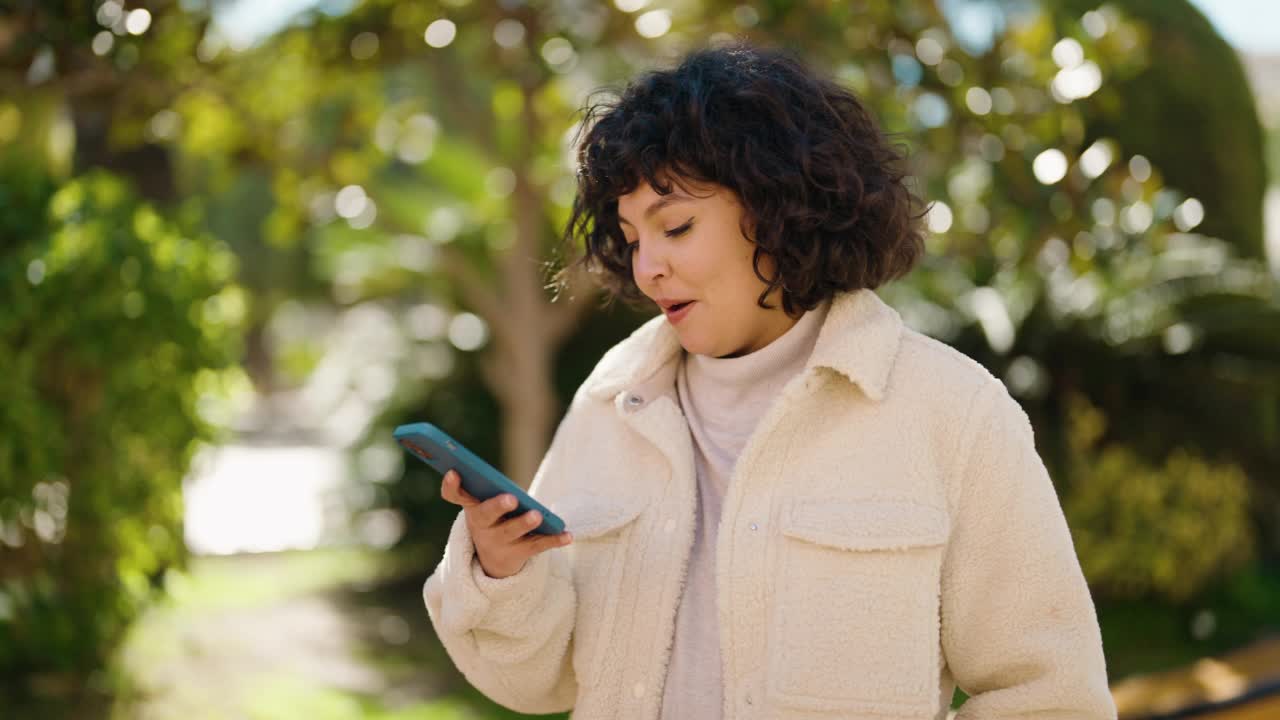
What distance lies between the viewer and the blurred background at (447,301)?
4910 millimetres

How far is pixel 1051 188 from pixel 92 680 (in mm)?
4190

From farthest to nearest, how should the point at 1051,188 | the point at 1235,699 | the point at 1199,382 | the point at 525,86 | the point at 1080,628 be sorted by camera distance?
1. the point at 1199,382
2. the point at 525,86
3. the point at 1235,699
4. the point at 1051,188
5. the point at 1080,628

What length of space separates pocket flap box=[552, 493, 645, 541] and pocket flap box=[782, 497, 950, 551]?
0.89ft

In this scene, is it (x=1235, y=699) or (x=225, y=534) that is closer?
(x=1235, y=699)

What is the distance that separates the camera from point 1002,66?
4855mm

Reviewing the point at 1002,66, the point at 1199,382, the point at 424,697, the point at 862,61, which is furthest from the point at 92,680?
the point at 1199,382

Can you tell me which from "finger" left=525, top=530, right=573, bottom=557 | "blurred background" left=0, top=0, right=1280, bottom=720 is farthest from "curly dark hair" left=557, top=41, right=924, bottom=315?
"blurred background" left=0, top=0, right=1280, bottom=720

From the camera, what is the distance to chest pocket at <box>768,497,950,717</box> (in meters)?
1.90

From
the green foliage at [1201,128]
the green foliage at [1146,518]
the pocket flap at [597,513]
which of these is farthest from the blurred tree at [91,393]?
the green foliage at [1201,128]

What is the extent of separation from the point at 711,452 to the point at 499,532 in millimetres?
374

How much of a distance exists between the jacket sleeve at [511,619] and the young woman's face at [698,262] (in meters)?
0.37

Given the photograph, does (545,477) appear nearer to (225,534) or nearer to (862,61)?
(862,61)

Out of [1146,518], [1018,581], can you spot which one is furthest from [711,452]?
[1146,518]

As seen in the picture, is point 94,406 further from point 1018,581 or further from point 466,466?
point 1018,581
